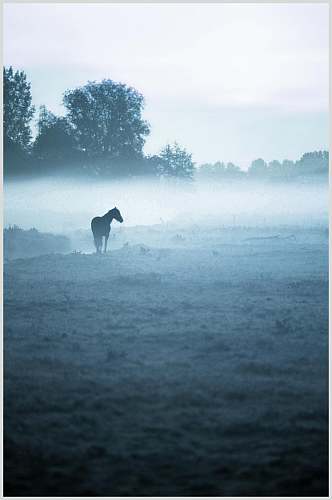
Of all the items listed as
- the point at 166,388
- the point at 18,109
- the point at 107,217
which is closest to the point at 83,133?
the point at 18,109

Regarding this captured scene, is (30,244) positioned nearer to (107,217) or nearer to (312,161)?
(107,217)

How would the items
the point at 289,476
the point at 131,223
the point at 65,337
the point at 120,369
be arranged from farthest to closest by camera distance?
the point at 131,223, the point at 65,337, the point at 120,369, the point at 289,476

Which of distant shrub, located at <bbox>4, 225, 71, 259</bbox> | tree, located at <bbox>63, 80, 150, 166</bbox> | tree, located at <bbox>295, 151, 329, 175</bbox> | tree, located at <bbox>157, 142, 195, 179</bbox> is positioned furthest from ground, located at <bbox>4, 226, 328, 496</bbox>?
tree, located at <bbox>295, 151, 329, 175</bbox>

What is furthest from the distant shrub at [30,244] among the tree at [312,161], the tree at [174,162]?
the tree at [312,161]

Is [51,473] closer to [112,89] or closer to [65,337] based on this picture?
[65,337]

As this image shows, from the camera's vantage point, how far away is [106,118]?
129 ft

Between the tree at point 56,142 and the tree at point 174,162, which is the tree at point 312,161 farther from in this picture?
the tree at point 56,142

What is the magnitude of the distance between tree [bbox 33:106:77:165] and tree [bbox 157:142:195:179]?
7.10 m

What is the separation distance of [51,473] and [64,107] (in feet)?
121

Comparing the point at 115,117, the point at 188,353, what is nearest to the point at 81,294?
the point at 188,353

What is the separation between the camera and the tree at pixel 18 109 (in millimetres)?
39188

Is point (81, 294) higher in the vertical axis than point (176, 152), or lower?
lower

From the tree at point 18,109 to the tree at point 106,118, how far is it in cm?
371

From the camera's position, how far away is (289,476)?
5.70m
